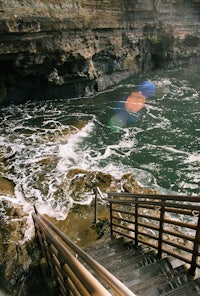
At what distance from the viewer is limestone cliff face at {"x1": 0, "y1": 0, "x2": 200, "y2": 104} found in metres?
14.7

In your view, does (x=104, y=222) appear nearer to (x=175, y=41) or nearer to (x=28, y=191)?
(x=28, y=191)

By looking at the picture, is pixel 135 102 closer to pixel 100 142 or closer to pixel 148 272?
pixel 100 142

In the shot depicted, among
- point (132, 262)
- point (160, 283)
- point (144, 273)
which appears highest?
point (160, 283)

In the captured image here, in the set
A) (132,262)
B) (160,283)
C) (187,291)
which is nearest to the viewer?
(187,291)

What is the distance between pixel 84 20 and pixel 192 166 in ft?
40.1

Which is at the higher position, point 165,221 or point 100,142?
point 165,221

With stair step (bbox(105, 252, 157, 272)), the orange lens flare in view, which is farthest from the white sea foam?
stair step (bbox(105, 252, 157, 272))

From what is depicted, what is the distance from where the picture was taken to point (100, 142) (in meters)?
13.5

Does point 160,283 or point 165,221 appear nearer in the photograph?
point 160,283

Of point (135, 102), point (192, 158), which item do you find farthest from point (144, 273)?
point (135, 102)

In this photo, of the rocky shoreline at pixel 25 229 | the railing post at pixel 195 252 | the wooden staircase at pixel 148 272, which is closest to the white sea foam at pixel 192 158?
the rocky shoreline at pixel 25 229

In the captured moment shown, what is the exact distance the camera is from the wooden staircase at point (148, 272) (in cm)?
265

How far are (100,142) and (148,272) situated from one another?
1039cm

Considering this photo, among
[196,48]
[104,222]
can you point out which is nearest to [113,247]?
[104,222]
